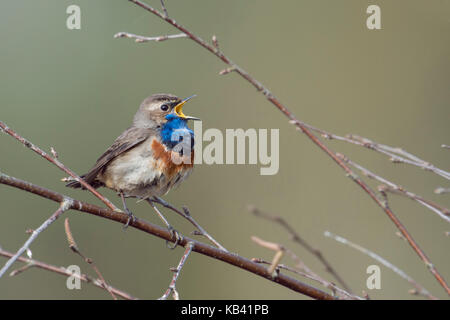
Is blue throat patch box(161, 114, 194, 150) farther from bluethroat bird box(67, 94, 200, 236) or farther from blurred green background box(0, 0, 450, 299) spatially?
blurred green background box(0, 0, 450, 299)

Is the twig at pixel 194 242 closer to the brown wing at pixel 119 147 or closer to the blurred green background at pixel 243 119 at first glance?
the brown wing at pixel 119 147

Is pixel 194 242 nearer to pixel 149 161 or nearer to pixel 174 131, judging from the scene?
pixel 149 161

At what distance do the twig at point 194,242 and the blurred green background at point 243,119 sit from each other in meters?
4.00

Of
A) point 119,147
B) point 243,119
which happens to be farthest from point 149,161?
point 243,119

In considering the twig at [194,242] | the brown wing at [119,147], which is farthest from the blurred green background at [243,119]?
the twig at [194,242]

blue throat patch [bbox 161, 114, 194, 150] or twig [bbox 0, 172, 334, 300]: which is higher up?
blue throat patch [bbox 161, 114, 194, 150]

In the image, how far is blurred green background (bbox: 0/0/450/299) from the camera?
306 inches

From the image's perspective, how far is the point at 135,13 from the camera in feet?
29.5

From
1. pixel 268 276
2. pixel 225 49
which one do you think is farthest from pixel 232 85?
pixel 268 276

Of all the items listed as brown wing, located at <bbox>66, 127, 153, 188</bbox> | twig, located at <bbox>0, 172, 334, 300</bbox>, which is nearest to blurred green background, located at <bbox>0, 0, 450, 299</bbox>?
brown wing, located at <bbox>66, 127, 153, 188</bbox>

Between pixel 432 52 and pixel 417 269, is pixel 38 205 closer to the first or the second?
pixel 417 269

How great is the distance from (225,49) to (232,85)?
0.61m

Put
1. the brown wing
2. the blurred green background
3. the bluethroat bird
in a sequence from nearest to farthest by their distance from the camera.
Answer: the bluethroat bird, the brown wing, the blurred green background

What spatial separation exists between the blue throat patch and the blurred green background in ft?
7.67
